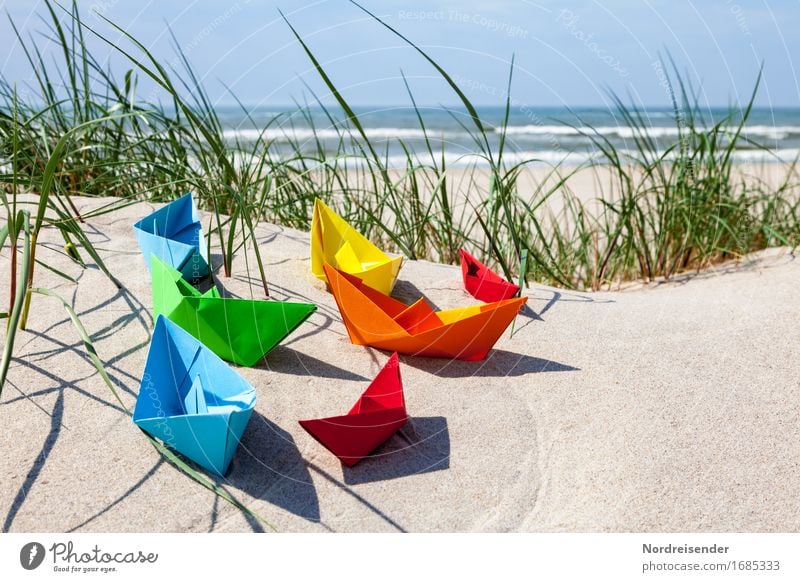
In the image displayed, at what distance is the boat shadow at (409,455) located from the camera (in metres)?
1.24

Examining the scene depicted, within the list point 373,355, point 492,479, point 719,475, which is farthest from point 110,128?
point 719,475

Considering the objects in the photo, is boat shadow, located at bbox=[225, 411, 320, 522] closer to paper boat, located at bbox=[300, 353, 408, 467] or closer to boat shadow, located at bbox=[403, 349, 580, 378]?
paper boat, located at bbox=[300, 353, 408, 467]

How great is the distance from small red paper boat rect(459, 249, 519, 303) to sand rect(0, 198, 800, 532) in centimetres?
9

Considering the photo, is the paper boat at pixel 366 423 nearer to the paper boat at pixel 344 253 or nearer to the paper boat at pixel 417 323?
the paper boat at pixel 417 323

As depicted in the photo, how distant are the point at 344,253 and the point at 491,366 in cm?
50

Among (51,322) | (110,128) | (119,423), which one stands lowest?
(119,423)

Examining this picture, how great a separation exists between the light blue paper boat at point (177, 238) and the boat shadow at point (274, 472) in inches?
23.2

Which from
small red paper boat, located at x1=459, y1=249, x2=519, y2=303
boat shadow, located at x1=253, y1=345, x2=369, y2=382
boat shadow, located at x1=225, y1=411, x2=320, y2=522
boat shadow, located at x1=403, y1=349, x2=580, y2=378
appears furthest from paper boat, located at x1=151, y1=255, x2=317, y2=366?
small red paper boat, located at x1=459, y1=249, x2=519, y2=303

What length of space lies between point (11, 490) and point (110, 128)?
6.41 ft

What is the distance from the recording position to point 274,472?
1.23 metres

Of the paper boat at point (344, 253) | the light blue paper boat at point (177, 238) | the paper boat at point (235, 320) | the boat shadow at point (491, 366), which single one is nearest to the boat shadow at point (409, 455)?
the boat shadow at point (491, 366)

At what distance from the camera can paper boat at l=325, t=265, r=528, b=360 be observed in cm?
146
